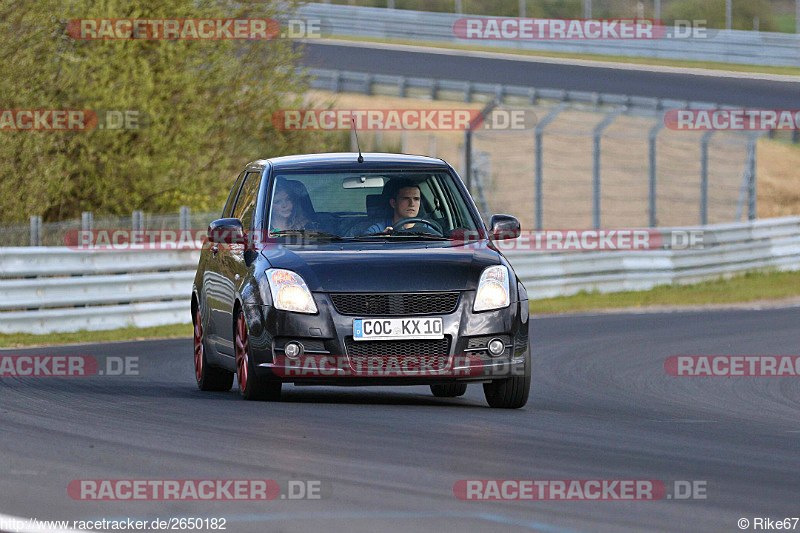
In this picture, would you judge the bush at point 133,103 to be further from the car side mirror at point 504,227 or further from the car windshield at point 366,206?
the car side mirror at point 504,227

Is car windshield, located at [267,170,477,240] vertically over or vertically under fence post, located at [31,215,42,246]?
over

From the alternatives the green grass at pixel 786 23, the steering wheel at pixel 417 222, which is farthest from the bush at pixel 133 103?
the green grass at pixel 786 23

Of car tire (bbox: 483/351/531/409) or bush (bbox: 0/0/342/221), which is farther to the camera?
bush (bbox: 0/0/342/221)

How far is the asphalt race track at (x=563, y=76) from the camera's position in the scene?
130 ft

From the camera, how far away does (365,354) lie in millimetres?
9109

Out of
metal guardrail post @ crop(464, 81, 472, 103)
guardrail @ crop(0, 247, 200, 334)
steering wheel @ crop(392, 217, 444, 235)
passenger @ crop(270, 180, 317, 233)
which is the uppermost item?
metal guardrail post @ crop(464, 81, 472, 103)

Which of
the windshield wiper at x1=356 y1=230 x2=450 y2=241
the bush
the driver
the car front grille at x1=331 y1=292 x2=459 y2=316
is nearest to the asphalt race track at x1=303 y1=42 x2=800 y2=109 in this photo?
the bush

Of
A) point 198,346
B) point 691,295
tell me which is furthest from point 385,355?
point 691,295

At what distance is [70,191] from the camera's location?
24656mm

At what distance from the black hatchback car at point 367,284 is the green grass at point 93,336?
6672mm

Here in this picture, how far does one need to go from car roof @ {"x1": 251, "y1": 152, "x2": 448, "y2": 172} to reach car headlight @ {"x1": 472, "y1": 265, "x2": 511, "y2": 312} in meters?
1.35

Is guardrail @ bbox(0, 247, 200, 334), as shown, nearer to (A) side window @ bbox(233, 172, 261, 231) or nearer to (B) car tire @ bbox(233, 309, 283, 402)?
(A) side window @ bbox(233, 172, 261, 231)

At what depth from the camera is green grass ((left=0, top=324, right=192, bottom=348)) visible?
1677 centimetres

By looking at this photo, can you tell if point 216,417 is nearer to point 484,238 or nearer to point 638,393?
point 484,238
